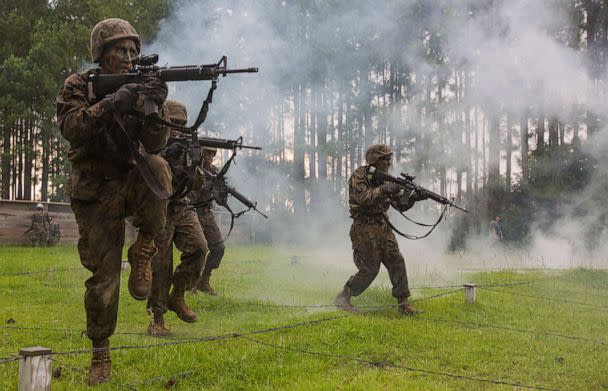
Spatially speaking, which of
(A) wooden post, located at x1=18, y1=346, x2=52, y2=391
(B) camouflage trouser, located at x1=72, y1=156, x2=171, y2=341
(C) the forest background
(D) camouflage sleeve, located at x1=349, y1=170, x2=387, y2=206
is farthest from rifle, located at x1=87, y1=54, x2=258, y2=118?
(C) the forest background

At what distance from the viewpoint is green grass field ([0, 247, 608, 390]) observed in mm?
4406

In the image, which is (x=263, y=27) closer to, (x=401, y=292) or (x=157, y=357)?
(x=401, y=292)

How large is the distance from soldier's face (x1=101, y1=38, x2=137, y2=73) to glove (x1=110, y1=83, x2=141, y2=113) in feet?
1.65

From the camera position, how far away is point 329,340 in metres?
5.54

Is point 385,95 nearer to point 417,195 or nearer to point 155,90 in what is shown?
point 417,195

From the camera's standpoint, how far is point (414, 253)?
1953 centimetres

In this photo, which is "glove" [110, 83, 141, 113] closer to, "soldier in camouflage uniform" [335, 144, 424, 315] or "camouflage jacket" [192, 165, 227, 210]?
"camouflage jacket" [192, 165, 227, 210]

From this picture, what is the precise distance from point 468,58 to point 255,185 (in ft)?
35.2

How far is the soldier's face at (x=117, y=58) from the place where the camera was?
415cm

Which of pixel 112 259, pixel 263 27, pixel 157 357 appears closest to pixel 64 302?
pixel 157 357

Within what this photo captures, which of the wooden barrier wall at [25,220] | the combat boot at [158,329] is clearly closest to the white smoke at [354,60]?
the wooden barrier wall at [25,220]

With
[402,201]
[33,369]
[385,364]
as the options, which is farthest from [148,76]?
[402,201]

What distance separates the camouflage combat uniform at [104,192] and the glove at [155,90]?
10.0 inches

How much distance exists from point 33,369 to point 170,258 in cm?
294
